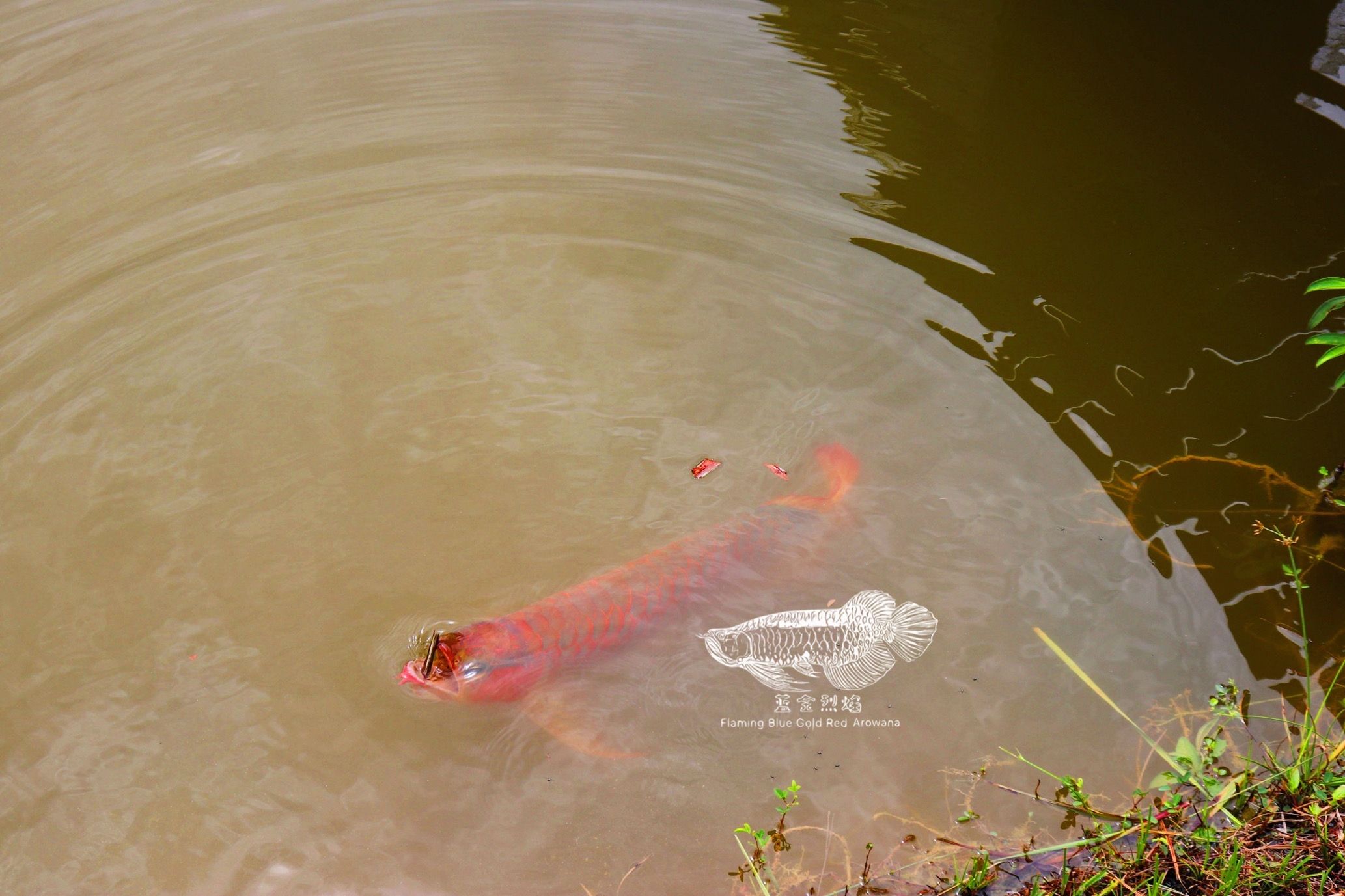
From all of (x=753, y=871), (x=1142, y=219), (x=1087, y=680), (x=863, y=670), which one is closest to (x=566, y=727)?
(x=753, y=871)

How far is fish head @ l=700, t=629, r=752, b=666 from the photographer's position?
3.01 metres

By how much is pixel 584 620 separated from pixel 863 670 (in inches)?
35.6

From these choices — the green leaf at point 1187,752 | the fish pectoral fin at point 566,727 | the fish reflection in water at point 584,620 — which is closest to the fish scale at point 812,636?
the fish reflection in water at point 584,620

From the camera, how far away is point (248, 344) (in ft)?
12.9

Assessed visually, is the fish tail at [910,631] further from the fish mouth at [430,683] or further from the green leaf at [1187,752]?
the fish mouth at [430,683]

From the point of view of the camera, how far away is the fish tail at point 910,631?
3031mm

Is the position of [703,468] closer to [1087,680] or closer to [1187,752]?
[1087,680]

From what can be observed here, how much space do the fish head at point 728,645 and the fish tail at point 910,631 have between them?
18.2 inches

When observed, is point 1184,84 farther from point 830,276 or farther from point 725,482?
point 725,482

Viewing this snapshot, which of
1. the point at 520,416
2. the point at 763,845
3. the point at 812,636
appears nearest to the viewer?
the point at 763,845

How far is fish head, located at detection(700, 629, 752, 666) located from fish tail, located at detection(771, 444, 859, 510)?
553 mm

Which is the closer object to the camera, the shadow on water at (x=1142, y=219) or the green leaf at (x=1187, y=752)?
the green leaf at (x=1187, y=752)

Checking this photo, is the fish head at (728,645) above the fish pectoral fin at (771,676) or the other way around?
above

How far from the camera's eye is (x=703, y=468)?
3510 mm
